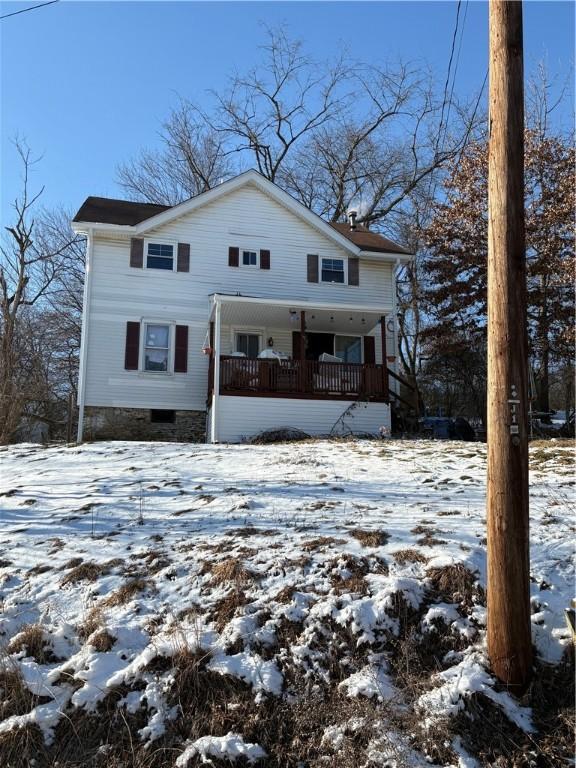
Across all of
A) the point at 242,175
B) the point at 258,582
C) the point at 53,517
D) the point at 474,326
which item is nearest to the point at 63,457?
the point at 53,517

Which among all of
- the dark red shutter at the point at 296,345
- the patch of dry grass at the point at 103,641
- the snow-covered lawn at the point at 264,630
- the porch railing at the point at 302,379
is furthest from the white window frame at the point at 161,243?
the patch of dry grass at the point at 103,641

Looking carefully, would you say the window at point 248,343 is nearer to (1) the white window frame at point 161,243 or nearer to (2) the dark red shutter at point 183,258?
(2) the dark red shutter at point 183,258

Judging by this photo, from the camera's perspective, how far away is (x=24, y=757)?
297 cm

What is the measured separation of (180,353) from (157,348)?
2.17ft

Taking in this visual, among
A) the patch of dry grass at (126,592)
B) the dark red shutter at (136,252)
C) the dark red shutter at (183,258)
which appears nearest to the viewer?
the patch of dry grass at (126,592)

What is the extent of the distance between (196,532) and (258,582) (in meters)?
1.27

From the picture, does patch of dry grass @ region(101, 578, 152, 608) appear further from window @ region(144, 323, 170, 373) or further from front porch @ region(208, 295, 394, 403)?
window @ region(144, 323, 170, 373)

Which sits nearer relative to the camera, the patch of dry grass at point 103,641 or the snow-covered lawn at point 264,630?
the snow-covered lawn at point 264,630

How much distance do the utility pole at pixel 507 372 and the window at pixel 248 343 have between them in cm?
1280

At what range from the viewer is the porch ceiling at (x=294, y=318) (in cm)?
1446

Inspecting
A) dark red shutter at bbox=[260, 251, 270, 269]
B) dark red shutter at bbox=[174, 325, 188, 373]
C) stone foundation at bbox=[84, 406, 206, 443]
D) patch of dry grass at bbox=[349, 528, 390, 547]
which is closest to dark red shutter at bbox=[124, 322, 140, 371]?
dark red shutter at bbox=[174, 325, 188, 373]

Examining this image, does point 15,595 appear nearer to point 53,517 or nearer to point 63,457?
point 53,517

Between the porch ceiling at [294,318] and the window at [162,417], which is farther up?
the porch ceiling at [294,318]

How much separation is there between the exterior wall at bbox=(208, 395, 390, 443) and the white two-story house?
3 centimetres
